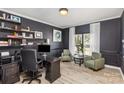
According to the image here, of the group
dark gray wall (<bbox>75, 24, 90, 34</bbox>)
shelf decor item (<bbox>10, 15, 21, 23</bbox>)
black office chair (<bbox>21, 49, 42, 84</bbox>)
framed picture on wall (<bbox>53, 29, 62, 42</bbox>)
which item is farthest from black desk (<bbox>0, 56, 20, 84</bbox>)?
dark gray wall (<bbox>75, 24, 90, 34</bbox>)

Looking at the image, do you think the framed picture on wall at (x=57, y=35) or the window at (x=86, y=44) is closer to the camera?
the window at (x=86, y=44)

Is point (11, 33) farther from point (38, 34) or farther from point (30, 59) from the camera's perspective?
point (30, 59)

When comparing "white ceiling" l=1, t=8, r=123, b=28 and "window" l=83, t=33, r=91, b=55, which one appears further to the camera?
"window" l=83, t=33, r=91, b=55

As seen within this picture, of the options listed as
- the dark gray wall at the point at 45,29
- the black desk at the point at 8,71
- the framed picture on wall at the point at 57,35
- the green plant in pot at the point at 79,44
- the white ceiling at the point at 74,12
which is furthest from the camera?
the framed picture on wall at the point at 57,35

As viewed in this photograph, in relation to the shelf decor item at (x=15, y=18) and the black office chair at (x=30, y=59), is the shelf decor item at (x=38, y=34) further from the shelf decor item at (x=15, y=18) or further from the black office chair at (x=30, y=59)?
the black office chair at (x=30, y=59)

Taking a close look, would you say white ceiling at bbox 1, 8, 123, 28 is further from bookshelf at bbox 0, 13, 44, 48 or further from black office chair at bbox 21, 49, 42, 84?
black office chair at bbox 21, 49, 42, 84

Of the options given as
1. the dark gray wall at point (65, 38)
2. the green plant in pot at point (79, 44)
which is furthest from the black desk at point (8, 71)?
the dark gray wall at point (65, 38)

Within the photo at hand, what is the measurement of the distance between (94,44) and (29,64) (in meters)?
3.73

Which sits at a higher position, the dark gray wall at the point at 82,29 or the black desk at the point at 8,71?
the dark gray wall at the point at 82,29

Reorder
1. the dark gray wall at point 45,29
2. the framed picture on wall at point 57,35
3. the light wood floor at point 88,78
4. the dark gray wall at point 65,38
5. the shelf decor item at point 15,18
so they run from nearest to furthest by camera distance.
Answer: the light wood floor at point 88,78
the shelf decor item at point 15,18
the dark gray wall at point 45,29
the framed picture on wall at point 57,35
the dark gray wall at point 65,38

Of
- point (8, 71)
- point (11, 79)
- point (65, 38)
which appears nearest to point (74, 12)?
point (8, 71)

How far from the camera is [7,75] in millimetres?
2477

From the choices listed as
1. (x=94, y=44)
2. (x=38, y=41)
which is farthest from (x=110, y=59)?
(x=38, y=41)
